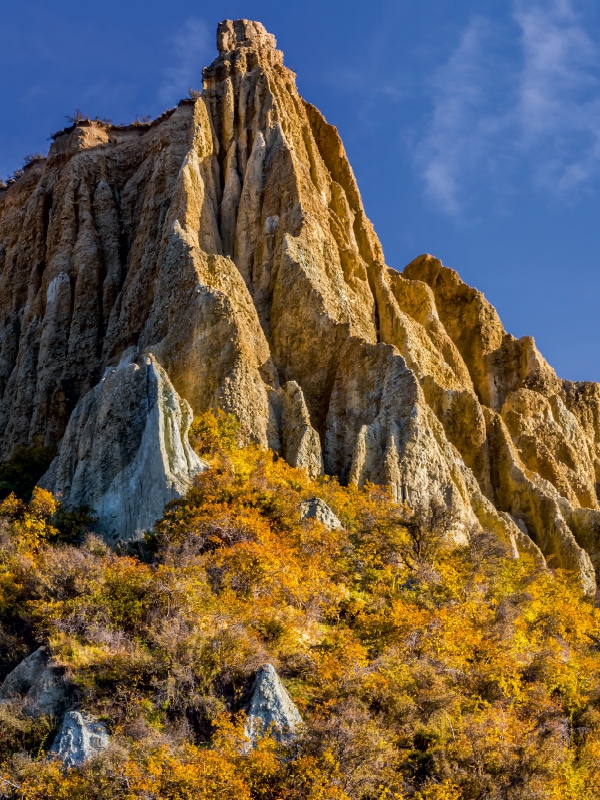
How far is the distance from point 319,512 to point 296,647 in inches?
285

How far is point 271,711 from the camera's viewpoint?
974 inches

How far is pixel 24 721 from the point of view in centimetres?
2419

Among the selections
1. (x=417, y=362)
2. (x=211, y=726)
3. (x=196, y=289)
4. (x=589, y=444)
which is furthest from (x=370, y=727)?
(x=589, y=444)

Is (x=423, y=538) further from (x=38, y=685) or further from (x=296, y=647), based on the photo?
(x=38, y=685)

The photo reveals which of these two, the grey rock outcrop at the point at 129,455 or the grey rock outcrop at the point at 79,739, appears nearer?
the grey rock outcrop at the point at 79,739

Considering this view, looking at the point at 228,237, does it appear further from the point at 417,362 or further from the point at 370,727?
the point at 370,727

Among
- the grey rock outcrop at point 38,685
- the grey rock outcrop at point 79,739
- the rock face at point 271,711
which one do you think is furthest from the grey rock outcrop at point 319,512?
the grey rock outcrop at point 79,739

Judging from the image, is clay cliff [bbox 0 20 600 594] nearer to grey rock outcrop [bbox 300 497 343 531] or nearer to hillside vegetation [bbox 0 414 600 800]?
hillside vegetation [bbox 0 414 600 800]

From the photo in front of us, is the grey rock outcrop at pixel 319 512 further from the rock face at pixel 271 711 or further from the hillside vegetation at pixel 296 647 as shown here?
the rock face at pixel 271 711

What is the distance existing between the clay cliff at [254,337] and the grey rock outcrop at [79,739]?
10.5m

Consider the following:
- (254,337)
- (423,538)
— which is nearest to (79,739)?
(423,538)

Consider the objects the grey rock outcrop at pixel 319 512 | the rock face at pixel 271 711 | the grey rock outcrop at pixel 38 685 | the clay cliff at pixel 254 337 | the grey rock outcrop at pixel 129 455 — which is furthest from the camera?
the clay cliff at pixel 254 337

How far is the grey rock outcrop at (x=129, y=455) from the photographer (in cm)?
3431

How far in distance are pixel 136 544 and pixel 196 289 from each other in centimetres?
1318
